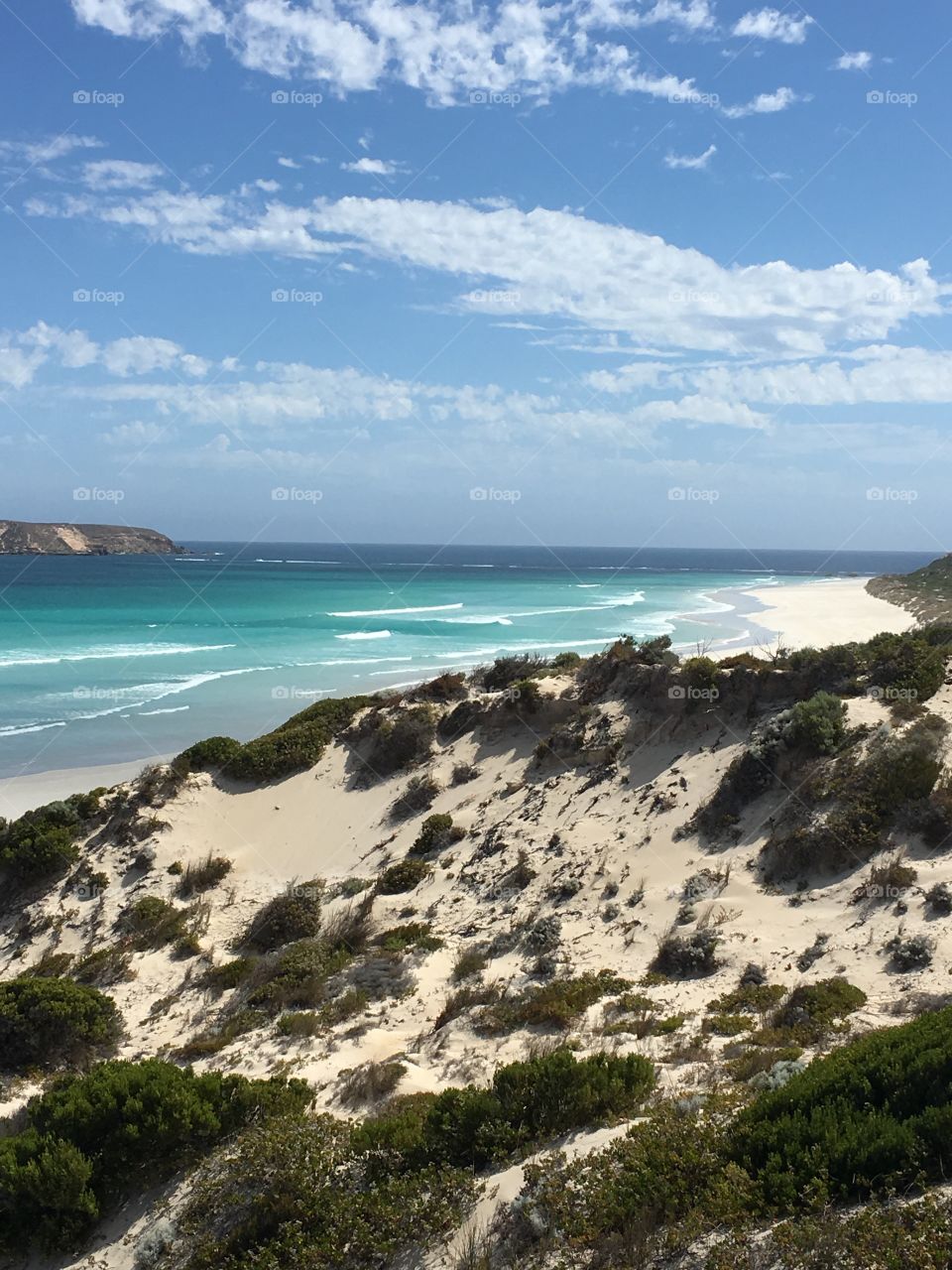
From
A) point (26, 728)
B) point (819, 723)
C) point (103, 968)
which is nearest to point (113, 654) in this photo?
point (26, 728)

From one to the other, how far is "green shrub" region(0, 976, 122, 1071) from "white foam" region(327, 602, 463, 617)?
61.1 metres

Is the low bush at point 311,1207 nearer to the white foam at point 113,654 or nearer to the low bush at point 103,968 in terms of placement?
the low bush at point 103,968

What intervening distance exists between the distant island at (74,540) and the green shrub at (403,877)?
178396 millimetres

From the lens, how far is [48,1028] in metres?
10.9

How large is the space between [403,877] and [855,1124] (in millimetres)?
11019

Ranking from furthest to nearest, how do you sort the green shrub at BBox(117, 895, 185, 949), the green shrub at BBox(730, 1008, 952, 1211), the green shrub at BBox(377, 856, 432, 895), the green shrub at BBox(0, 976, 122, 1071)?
the green shrub at BBox(377, 856, 432, 895) → the green shrub at BBox(117, 895, 185, 949) → the green shrub at BBox(0, 976, 122, 1071) → the green shrub at BBox(730, 1008, 952, 1211)

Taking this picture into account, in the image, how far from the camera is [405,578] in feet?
432

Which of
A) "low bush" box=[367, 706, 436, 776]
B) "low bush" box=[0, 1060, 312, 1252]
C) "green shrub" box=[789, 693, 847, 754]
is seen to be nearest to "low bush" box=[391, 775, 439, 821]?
"low bush" box=[367, 706, 436, 776]

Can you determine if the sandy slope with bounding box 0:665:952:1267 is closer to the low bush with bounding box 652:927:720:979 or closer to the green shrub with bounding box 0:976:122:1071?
the low bush with bounding box 652:927:720:979

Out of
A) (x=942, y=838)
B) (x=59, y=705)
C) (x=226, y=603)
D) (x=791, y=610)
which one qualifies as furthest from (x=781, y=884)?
(x=226, y=603)

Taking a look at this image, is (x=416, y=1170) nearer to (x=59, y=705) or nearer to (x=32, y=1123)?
(x=32, y=1123)

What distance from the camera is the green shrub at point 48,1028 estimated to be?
10719mm

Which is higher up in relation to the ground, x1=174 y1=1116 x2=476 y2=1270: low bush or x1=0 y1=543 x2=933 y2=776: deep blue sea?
x1=0 y1=543 x2=933 y2=776: deep blue sea

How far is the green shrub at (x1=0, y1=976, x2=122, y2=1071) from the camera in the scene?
35.2 feet
